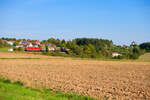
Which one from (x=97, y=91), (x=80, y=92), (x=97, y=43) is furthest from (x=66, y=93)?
(x=97, y=43)

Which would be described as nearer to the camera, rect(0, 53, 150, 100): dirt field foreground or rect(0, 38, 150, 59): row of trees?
rect(0, 53, 150, 100): dirt field foreground

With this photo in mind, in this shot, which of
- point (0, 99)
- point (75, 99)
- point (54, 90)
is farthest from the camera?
point (54, 90)

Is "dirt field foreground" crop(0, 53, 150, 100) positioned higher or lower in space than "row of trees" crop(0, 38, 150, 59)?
lower

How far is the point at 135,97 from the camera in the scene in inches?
492

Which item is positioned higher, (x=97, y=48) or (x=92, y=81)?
(x=97, y=48)

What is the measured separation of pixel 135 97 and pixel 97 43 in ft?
432

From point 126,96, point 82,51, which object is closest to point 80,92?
point 126,96

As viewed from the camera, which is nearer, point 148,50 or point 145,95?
point 145,95

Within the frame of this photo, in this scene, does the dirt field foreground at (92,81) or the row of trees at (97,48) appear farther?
the row of trees at (97,48)

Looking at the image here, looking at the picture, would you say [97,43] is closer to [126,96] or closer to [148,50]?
[148,50]

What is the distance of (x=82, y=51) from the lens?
96.0 metres

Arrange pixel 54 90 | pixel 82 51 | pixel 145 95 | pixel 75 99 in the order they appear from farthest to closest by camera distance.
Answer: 1. pixel 82 51
2. pixel 54 90
3. pixel 145 95
4. pixel 75 99

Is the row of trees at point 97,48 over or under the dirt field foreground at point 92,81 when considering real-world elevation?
over

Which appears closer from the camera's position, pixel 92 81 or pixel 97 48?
pixel 92 81
